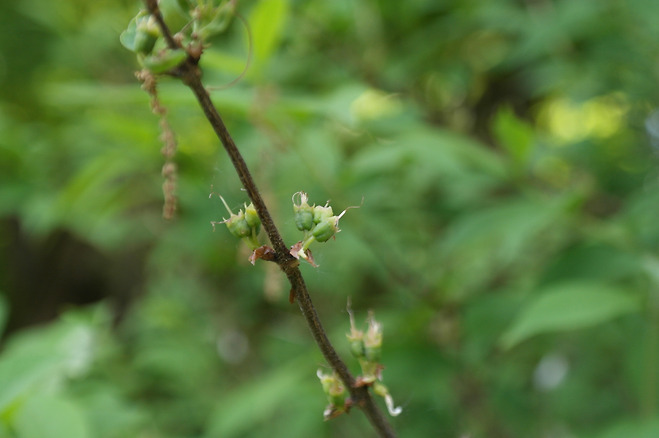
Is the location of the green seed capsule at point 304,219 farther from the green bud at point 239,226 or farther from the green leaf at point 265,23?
the green leaf at point 265,23

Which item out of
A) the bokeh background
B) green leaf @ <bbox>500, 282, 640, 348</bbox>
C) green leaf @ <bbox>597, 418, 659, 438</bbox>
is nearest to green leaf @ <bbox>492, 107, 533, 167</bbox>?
the bokeh background

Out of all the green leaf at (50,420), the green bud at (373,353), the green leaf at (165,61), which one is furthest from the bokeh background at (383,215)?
the green leaf at (165,61)

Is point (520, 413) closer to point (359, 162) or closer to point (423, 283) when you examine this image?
point (423, 283)

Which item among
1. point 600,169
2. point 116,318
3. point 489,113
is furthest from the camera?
point 116,318

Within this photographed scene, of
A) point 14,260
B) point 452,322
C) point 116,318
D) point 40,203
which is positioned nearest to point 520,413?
point 452,322

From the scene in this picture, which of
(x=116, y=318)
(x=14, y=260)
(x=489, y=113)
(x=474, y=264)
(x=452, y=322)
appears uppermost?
(x=14, y=260)

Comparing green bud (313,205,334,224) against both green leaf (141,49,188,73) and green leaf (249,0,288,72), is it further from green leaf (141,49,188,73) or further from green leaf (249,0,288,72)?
green leaf (249,0,288,72)
